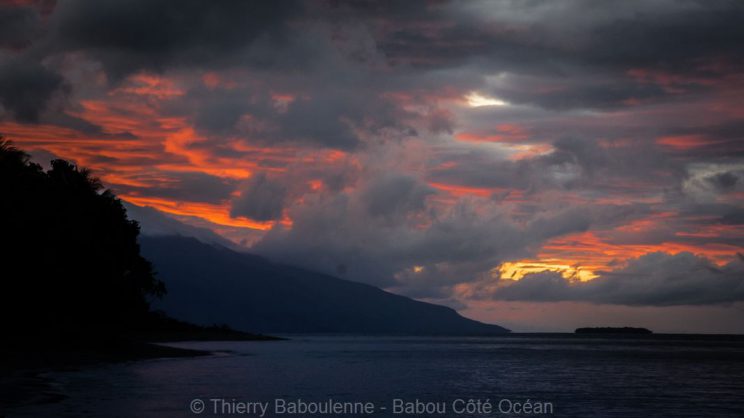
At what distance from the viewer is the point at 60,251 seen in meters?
84.4

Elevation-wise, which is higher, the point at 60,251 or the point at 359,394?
the point at 60,251

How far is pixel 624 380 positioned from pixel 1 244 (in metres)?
66.0

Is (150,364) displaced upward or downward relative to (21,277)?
downward

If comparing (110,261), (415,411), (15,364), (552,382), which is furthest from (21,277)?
(552,382)

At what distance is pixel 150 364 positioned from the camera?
277ft

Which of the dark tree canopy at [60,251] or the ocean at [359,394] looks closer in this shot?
the ocean at [359,394]

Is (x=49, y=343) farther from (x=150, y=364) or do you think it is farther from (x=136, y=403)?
(x=136, y=403)

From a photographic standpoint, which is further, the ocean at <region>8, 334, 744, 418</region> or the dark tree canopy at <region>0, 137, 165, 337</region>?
the dark tree canopy at <region>0, 137, 165, 337</region>

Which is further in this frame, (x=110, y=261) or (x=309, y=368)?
(x=110, y=261)

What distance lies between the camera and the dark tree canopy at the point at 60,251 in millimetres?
74812

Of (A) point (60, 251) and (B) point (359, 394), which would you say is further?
(A) point (60, 251)

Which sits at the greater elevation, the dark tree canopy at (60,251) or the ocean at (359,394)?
the dark tree canopy at (60,251)

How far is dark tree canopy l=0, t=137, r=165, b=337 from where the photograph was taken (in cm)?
7481

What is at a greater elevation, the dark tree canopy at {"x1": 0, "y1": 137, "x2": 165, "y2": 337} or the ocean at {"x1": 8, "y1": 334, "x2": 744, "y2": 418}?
the dark tree canopy at {"x1": 0, "y1": 137, "x2": 165, "y2": 337}
